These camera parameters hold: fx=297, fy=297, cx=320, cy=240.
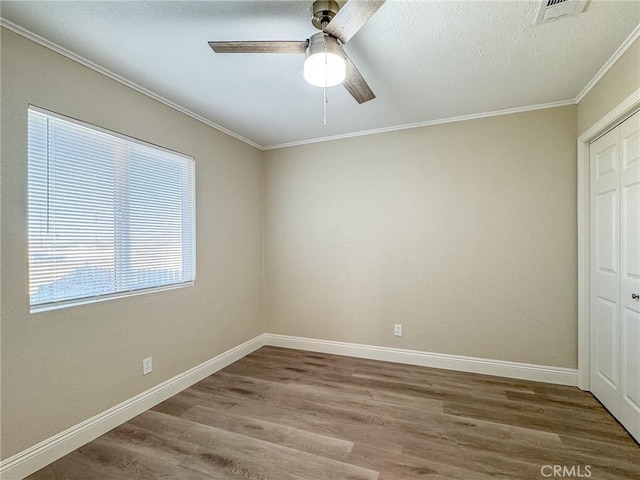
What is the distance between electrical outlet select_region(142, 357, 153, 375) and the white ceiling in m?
2.20

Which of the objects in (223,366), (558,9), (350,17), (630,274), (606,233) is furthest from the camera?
(223,366)

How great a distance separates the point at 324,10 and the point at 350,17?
246 mm

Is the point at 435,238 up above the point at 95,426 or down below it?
above

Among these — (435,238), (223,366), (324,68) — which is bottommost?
(223,366)

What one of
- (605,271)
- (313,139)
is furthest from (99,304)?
(605,271)

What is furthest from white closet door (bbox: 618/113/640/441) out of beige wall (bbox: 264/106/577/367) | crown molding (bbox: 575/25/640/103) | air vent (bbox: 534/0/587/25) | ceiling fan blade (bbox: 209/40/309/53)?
ceiling fan blade (bbox: 209/40/309/53)

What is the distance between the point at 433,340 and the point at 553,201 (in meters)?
1.75

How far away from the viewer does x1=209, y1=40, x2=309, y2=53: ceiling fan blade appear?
148cm

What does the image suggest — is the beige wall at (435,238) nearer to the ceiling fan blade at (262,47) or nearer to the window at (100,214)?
the window at (100,214)

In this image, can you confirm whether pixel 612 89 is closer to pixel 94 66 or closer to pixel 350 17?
pixel 350 17

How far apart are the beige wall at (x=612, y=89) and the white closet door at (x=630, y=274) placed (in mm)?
184

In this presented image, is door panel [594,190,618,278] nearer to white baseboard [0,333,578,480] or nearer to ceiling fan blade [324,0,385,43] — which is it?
white baseboard [0,333,578,480]

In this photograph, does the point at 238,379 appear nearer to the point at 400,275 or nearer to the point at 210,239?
the point at 210,239

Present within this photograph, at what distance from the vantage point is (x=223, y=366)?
320 cm
